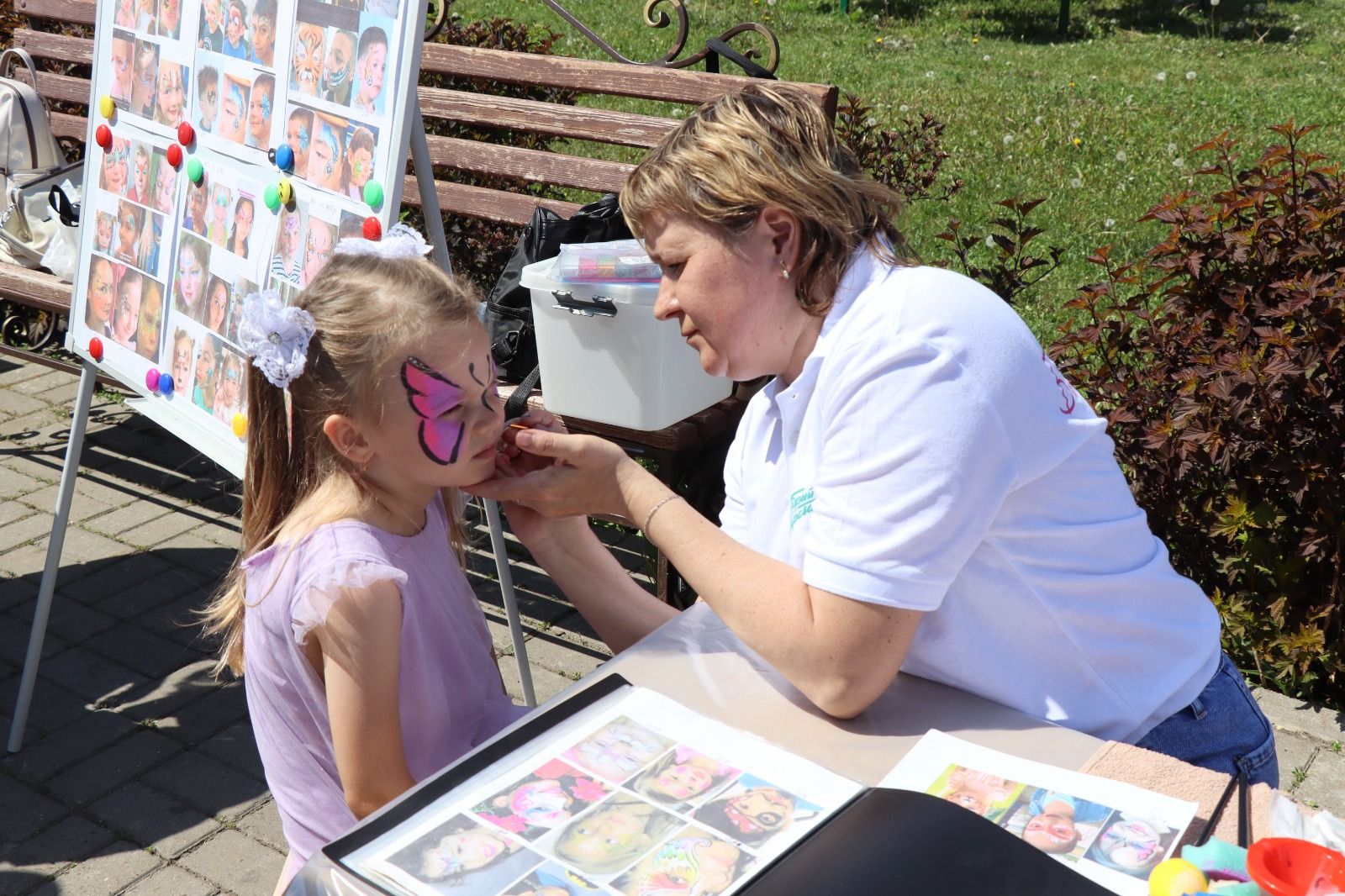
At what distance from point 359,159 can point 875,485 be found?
1243 mm

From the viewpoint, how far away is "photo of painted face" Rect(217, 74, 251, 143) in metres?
2.51

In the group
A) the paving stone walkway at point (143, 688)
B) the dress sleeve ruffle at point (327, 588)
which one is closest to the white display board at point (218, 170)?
the dress sleeve ruffle at point (327, 588)

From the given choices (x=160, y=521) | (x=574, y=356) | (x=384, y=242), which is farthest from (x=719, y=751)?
(x=160, y=521)

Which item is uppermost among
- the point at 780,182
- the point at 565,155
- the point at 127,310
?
the point at 780,182

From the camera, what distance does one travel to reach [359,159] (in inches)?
88.7

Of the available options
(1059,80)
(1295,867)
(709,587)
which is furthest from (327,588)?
(1059,80)

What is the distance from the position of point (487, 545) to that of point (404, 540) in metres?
2.43

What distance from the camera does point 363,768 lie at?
5.38ft

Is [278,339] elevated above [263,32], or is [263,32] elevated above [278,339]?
[263,32]

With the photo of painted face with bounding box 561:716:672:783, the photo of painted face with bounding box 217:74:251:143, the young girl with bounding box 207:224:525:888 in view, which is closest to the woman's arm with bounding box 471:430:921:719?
the young girl with bounding box 207:224:525:888

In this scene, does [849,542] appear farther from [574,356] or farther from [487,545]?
[487,545]

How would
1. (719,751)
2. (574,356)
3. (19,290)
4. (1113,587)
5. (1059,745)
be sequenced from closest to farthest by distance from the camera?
(719,751) → (1059,745) → (1113,587) → (574,356) → (19,290)

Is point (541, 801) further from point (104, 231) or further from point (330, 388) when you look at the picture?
point (104, 231)

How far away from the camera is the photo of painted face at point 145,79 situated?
9.06 feet
